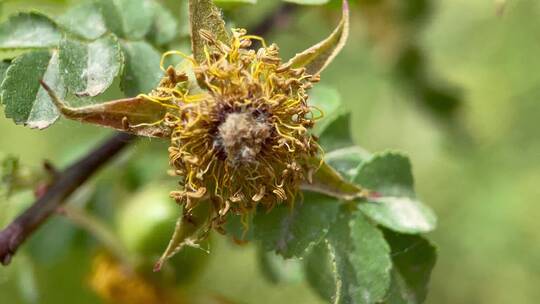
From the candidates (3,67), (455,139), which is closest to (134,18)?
(3,67)

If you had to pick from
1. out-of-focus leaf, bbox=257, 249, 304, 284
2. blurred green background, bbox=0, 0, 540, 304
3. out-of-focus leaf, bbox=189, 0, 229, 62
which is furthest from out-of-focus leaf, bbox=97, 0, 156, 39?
blurred green background, bbox=0, 0, 540, 304

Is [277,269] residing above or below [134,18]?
below

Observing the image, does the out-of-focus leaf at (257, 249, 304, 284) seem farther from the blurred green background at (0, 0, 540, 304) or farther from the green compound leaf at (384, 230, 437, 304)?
the green compound leaf at (384, 230, 437, 304)

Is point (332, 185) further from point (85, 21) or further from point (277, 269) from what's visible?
point (277, 269)

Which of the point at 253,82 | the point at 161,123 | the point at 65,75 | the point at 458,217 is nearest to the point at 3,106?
the point at 65,75

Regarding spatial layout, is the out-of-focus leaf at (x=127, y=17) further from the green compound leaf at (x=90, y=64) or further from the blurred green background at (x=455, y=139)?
the blurred green background at (x=455, y=139)

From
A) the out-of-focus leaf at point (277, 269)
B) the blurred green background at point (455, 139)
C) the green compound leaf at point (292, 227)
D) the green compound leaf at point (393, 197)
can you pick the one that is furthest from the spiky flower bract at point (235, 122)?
the blurred green background at point (455, 139)

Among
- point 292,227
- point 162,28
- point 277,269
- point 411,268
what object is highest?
point 162,28
